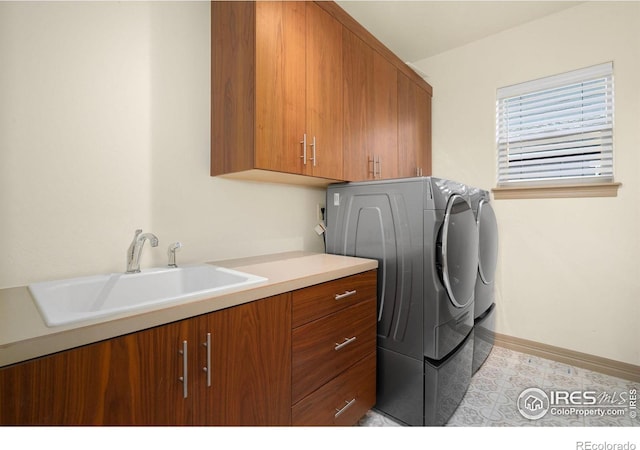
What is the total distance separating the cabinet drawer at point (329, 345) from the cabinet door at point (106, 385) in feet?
1.44

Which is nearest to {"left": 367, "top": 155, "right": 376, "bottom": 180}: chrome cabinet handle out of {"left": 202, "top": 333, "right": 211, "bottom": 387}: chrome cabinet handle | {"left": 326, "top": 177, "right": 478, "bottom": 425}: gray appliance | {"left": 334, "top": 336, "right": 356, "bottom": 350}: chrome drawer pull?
{"left": 326, "top": 177, "right": 478, "bottom": 425}: gray appliance

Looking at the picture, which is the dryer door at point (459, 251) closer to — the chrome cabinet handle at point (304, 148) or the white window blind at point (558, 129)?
the chrome cabinet handle at point (304, 148)

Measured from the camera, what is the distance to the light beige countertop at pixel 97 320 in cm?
59

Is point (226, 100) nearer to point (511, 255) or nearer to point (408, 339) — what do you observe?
point (408, 339)

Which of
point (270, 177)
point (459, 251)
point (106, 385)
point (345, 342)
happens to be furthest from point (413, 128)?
point (106, 385)

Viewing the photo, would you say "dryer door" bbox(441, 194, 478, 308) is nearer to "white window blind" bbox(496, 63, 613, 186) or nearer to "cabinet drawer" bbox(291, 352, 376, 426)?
"cabinet drawer" bbox(291, 352, 376, 426)

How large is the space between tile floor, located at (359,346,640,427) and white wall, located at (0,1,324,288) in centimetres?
148

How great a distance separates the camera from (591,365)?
200 centimetres
